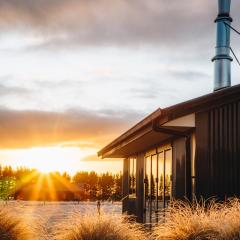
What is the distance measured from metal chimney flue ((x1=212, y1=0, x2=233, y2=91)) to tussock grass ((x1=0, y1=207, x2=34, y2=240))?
7.59 metres

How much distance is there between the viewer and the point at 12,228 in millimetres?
9656

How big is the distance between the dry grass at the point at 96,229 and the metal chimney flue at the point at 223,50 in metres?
7.35

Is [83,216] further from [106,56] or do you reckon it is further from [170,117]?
[106,56]

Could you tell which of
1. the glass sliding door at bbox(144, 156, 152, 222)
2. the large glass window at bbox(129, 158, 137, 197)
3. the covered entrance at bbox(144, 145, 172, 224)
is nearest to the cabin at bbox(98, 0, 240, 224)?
the covered entrance at bbox(144, 145, 172, 224)

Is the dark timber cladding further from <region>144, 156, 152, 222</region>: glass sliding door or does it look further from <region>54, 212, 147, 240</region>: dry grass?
<region>144, 156, 152, 222</region>: glass sliding door

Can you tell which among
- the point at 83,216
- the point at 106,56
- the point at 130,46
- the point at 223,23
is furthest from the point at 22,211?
the point at 223,23

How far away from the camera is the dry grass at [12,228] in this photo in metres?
9.55

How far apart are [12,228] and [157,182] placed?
21.0 ft

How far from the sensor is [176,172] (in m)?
13.2

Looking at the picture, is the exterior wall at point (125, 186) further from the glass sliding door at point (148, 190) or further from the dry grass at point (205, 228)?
the dry grass at point (205, 228)

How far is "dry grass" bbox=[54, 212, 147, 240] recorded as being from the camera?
8648 millimetres

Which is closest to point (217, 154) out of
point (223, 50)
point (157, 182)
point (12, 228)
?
point (157, 182)

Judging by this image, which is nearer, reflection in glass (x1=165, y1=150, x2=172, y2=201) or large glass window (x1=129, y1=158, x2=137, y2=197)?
reflection in glass (x1=165, y1=150, x2=172, y2=201)

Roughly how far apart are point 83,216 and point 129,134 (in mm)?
5118
